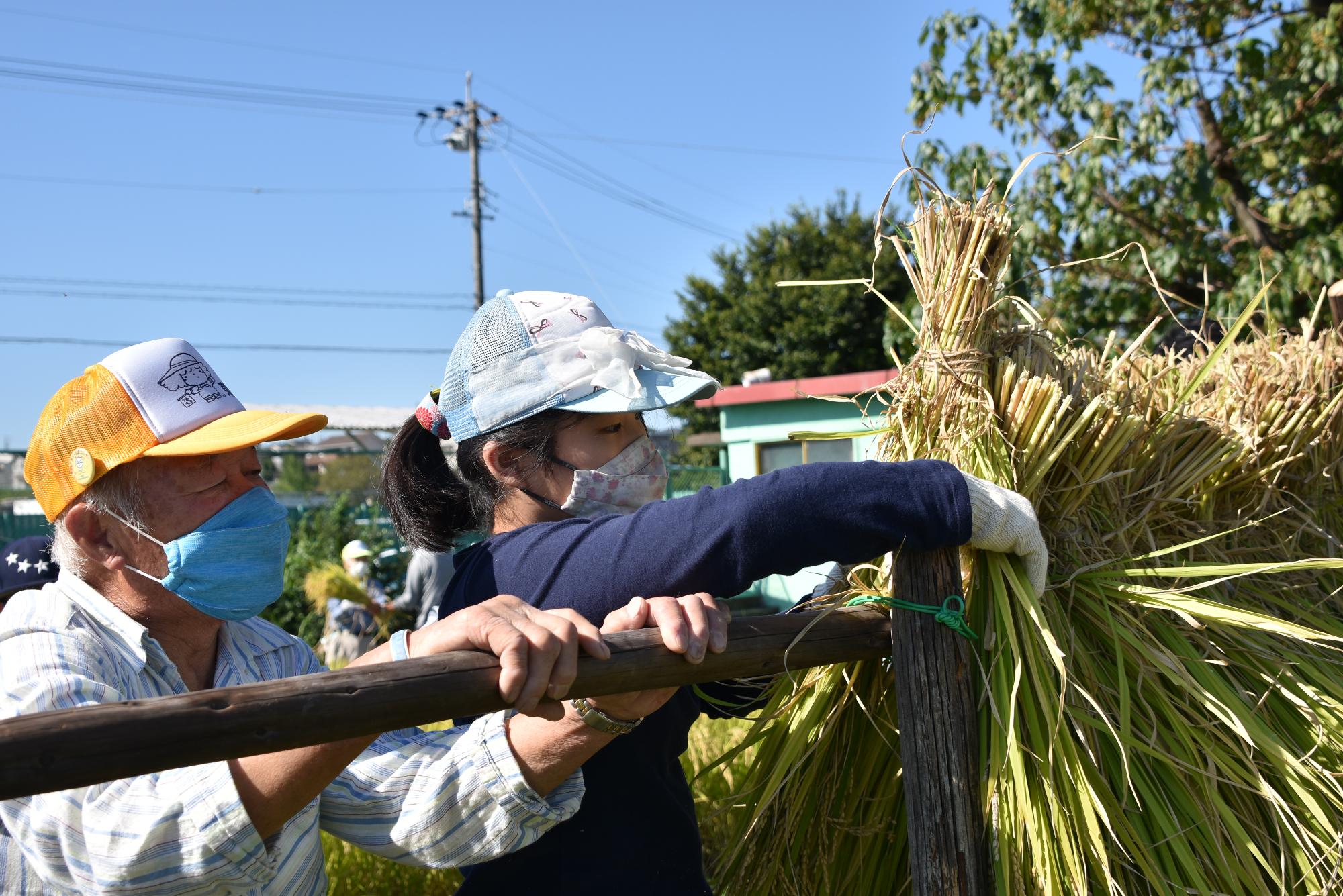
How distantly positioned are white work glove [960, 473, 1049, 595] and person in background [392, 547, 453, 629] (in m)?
4.39

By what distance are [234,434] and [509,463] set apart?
0.40 m

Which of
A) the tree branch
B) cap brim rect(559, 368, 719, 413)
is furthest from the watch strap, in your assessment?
the tree branch

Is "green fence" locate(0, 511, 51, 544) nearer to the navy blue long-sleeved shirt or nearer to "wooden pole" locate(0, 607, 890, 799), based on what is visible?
the navy blue long-sleeved shirt

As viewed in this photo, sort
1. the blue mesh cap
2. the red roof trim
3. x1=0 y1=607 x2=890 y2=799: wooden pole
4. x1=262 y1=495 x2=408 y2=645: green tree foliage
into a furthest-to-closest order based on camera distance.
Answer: the red roof trim, x1=262 y1=495 x2=408 y2=645: green tree foliage, the blue mesh cap, x1=0 y1=607 x2=890 y2=799: wooden pole

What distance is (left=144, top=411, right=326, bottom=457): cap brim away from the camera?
1462 mm

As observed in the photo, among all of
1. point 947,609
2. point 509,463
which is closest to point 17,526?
point 509,463

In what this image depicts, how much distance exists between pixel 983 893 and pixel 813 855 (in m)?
0.31

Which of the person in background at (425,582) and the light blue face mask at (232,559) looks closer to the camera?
the light blue face mask at (232,559)

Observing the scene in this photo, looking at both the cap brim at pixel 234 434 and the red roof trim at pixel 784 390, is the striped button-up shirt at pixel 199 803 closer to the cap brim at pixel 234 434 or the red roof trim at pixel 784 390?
the cap brim at pixel 234 434

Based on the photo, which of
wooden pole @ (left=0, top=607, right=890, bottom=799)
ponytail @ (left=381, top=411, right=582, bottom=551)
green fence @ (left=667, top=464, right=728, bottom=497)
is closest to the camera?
wooden pole @ (left=0, top=607, right=890, bottom=799)

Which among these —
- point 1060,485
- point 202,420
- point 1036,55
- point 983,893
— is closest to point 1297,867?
point 983,893

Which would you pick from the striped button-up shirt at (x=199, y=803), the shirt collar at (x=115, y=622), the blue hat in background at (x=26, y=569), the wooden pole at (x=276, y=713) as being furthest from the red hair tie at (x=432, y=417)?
the blue hat in background at (x=26, y=569)

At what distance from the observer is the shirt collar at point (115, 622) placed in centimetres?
138

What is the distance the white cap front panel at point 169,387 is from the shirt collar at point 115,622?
0.23m
